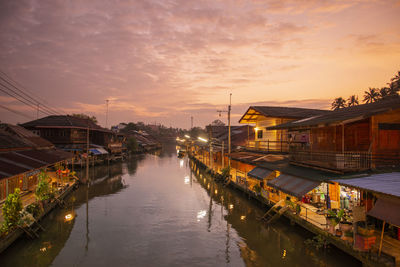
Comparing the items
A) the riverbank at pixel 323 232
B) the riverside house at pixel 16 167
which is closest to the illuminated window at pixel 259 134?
the riverbank at pixel 323 232

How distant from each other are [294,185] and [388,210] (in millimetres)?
5744

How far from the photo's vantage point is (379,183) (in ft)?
36.8

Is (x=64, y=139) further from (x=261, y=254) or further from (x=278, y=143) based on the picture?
(x=261, y=254)

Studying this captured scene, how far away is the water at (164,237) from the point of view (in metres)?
13.4

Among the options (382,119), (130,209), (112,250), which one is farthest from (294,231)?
(130,209)

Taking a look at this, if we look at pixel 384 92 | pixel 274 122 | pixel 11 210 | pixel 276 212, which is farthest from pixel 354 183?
pixel 384 92

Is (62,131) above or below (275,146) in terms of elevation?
above

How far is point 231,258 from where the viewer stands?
13875mm

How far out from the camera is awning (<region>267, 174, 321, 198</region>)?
14.3 meters

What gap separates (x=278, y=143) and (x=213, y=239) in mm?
15715

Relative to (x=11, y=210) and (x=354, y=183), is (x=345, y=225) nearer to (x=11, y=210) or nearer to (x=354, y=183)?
(x=354, y=183)

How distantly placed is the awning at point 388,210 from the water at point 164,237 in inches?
142

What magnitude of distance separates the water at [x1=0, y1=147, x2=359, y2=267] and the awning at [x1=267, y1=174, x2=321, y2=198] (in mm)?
3166

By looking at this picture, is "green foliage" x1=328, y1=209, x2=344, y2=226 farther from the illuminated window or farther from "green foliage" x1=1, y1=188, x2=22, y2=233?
the illuminated window
